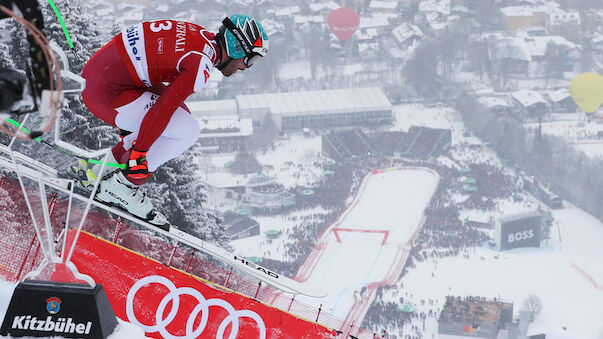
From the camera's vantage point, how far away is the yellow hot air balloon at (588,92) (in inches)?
1764

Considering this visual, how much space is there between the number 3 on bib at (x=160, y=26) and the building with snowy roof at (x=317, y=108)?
4239 centimetres

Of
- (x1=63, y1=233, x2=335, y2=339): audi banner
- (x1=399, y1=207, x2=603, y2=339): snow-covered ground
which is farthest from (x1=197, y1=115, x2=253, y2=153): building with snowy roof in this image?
(x1=63, y1=233, x2=335, y2=339): audi banner

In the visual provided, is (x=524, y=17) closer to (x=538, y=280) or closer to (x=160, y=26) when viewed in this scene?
(x=538, y=280)

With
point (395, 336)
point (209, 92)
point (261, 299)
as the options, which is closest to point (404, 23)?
point (209, 92)

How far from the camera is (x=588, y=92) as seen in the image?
148 feet

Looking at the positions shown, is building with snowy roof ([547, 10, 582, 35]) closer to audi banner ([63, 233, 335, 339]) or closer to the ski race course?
the ski race course

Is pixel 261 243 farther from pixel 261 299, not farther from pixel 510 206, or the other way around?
pixel 261 299

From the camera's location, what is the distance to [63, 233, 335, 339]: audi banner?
3.90 metres

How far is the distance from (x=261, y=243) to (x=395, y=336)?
10.2 metres

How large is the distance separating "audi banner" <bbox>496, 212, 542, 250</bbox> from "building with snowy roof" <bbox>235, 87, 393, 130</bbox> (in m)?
19.0

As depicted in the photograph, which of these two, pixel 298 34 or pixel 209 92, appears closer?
pixel 209 92

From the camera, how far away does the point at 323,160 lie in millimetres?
41156

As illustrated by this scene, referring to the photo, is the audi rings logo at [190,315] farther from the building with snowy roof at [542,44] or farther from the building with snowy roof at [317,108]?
the building with snowy roof at [542,44]

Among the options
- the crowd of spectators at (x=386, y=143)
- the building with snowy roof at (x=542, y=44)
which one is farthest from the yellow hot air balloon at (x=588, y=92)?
the crowd of spectators at (x=386, y=143)
